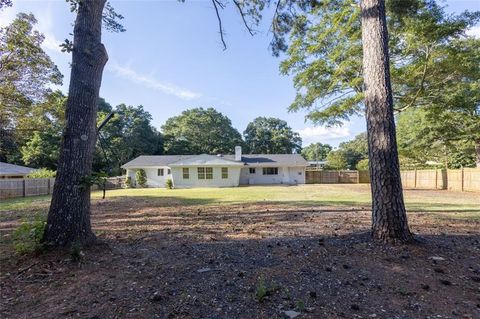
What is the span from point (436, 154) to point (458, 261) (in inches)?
1058

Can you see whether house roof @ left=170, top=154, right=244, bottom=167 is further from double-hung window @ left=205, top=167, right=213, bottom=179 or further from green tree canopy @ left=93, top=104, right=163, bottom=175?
green tree canopy @ left=93, top=104, right=163, bottom=175

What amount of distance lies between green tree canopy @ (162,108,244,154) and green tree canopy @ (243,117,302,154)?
5.27 m

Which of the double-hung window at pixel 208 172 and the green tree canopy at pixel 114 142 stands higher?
the green tree canopy at pixel 114 142

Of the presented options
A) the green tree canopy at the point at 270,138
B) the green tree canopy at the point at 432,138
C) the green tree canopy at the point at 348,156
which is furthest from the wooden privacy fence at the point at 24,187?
the green tree canopy at the point at 270,138

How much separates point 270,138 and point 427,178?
96.2ft

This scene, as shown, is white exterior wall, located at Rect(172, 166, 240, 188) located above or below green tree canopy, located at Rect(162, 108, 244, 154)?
below

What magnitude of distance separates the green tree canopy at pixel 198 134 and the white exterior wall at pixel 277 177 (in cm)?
1356

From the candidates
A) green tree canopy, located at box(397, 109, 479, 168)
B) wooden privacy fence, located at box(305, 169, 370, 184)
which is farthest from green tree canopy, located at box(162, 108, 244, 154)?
green tree canopy, located at box(397, 109, 479, 168)

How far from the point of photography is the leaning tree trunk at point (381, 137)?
151 inches

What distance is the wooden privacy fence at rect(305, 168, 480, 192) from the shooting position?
55.3 feet

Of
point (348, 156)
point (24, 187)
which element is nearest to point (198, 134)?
point (348, 156)

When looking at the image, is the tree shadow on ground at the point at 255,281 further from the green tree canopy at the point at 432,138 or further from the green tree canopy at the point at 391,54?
the green tree canopy at the point at 432,138

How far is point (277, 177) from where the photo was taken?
94.4ft

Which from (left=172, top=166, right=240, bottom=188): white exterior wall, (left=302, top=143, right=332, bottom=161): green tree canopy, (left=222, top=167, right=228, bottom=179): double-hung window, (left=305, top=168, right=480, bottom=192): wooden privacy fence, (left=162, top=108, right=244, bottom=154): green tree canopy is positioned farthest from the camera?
(left=302, top=143, right=332, bottom=161): green tree canopy
